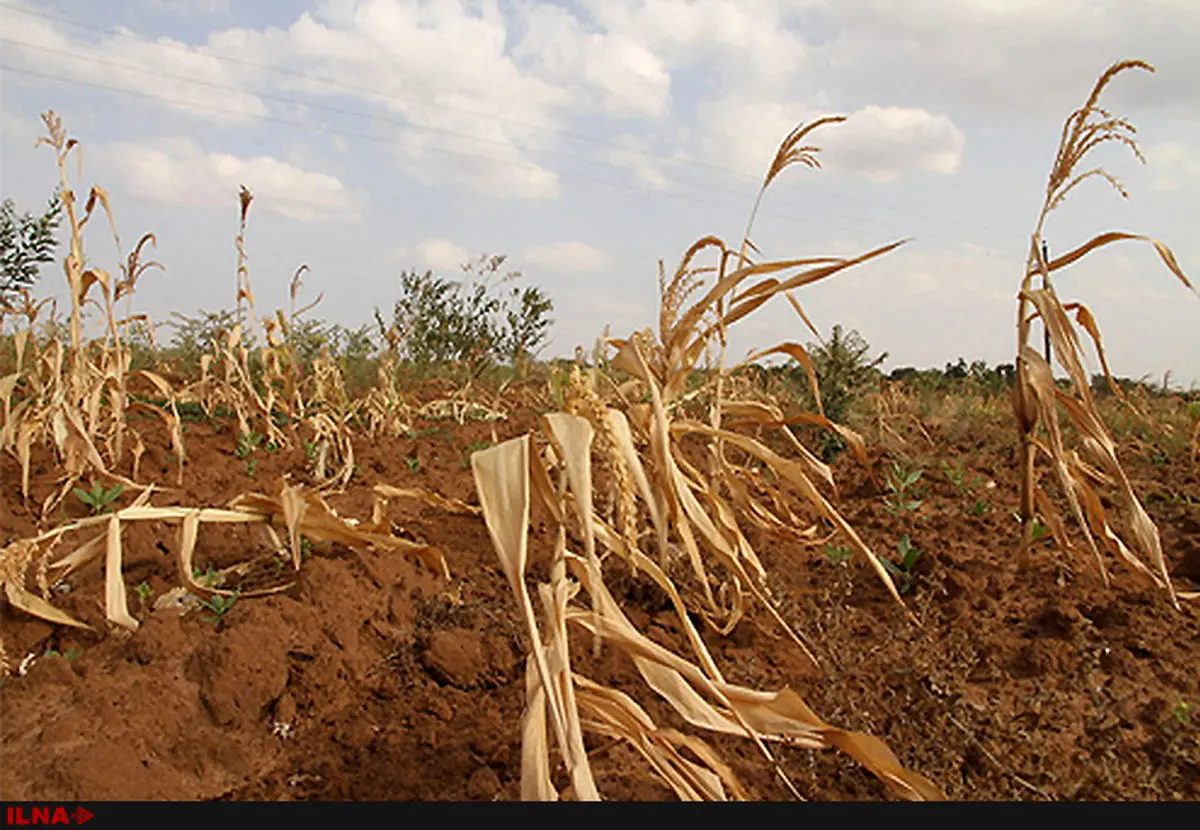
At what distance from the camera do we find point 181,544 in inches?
73.2

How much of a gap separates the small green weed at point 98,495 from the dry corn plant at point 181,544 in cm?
46

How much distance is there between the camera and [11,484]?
10.2ft

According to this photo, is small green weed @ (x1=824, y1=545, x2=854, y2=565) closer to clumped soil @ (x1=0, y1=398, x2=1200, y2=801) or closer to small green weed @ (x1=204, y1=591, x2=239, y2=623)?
clumped soil @ (x1=0, y1=398, x2=1200, y2=801)

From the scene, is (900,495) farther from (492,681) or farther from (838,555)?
(492,681)

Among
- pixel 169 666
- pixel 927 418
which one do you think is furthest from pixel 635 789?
pixel 927 418

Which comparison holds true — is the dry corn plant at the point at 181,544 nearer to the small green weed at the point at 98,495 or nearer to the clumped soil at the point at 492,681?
the clumped soil at the point at 492,681

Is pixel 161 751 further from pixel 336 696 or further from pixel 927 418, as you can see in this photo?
pixel 927 418

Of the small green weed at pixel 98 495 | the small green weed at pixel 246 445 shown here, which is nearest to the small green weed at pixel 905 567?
the small green weed at pixel 98 495

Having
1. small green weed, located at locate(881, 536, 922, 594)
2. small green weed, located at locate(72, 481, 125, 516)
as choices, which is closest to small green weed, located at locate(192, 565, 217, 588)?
small green weed, located at locate(72, 481, 125, 516)

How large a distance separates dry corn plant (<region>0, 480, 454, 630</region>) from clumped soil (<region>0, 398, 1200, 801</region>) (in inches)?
4.1

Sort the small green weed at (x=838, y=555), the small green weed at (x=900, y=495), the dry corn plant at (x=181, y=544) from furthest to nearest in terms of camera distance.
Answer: the small green weed at (x=900, y=495)
the small green weed at (x=838, y=555)
the dry corn plant at (x=181, y=544)

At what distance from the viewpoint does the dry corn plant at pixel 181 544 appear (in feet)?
5.89

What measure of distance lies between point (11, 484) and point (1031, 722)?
10.4 feet

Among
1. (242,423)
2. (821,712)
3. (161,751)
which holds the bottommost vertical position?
(161,751)
